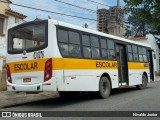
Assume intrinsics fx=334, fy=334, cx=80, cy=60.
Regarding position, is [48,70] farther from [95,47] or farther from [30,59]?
[95,47]

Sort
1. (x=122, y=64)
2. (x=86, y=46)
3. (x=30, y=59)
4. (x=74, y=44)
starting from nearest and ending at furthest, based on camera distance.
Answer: (x=30, y=59) → (x=74, y=44) → (x=86, y=46) → (x=122, y=64)

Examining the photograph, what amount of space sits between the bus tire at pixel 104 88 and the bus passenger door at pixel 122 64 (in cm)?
176

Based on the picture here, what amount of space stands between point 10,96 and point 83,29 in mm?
4899

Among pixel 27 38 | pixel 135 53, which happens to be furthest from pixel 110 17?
pixel 27 38

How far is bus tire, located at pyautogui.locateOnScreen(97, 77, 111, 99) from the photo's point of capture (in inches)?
572

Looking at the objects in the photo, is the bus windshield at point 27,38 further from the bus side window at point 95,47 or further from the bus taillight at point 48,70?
the bus side window at point 95,47

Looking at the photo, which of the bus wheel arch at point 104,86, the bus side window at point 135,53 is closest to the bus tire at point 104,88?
the bus wheel arch at point 104,86

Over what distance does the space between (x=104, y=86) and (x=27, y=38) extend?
4.34m

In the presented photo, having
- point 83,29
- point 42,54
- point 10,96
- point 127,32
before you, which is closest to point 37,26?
point 42,54

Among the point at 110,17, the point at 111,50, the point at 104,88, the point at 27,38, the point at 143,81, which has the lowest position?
the point at 104,88

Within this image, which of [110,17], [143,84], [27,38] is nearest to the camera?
[27,38]

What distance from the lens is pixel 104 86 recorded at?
1507cm

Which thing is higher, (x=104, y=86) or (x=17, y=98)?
(x=104, y=86)

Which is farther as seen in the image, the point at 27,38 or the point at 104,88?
the point at 104,88
